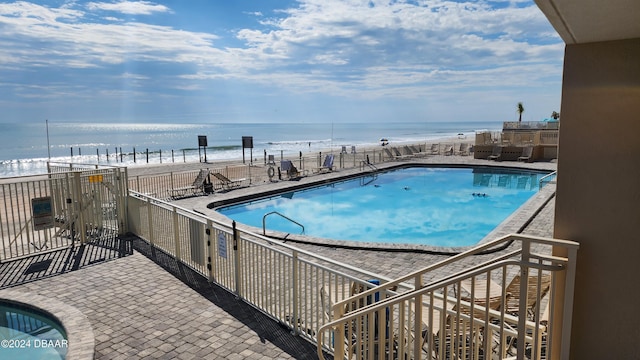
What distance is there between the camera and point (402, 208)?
15930 mm

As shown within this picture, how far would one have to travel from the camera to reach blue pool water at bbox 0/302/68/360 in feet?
15.2

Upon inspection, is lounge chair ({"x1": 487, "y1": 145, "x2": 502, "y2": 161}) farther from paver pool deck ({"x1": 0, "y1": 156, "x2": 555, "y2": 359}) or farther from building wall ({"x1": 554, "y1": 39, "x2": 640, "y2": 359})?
building wall ({"x1": 554, "y1": 39, "x2": 640, "y2": 359})

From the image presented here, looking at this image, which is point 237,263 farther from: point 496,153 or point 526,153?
point 496,153

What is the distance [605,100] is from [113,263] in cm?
746

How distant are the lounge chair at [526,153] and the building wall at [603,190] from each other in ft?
81.0

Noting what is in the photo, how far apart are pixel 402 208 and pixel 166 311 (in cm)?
1181

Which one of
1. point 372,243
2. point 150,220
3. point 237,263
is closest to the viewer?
point 237,263

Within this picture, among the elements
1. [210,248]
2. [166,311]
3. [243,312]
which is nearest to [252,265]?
[243,312]

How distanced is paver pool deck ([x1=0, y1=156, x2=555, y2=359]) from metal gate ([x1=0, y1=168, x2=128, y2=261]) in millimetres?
1525

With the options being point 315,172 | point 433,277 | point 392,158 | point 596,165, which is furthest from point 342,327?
point 392,158

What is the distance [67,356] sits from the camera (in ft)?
14.2

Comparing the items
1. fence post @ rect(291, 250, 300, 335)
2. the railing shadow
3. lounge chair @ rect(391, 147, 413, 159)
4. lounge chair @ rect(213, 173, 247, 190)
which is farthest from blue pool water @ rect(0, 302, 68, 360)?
lounge chair @ rect(391, 147, 413, 159)

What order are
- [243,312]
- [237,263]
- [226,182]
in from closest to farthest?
1. [243,312]
2. [237,263]
3. [226,182]

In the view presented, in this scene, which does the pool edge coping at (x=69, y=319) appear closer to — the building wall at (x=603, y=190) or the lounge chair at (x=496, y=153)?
the building wall at (x=603, y=190)
